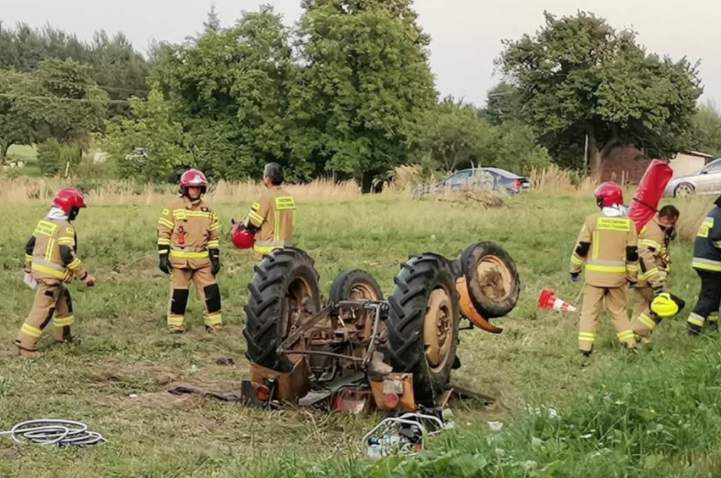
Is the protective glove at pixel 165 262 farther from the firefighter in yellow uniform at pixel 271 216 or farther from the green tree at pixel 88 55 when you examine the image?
the green tree at pixel 88 55

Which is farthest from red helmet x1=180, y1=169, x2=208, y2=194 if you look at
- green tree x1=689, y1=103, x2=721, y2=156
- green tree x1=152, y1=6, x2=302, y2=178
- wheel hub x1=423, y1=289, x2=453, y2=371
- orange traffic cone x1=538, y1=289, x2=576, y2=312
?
green tree x1=689, y1=103, x2=721, y2=156

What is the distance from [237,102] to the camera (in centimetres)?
4062

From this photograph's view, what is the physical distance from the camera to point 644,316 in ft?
→ 30.8

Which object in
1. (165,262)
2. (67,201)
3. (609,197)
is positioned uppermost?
(609,197)

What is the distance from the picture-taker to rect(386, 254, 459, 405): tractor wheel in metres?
6.27

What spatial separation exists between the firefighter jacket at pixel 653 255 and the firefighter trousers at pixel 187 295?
4.55 meters

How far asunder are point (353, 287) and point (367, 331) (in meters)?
0.88

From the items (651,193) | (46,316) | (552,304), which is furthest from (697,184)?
(46,316)

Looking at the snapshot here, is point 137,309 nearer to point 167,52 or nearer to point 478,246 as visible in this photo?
point 478,246

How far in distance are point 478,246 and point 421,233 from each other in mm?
9507

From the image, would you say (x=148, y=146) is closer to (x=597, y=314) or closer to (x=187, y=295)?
(x=187, y=295)

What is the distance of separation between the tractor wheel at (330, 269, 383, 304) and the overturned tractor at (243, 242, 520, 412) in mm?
45

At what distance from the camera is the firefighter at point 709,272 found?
933cm

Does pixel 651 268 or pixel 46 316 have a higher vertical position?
pixel 651 268
